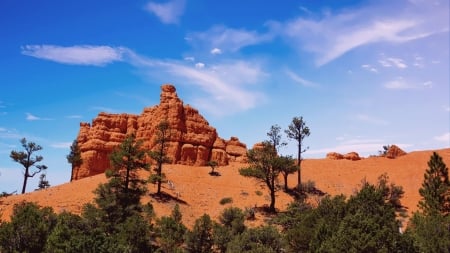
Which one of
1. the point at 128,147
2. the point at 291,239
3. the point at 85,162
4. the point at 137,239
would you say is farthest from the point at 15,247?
the point at 85,162

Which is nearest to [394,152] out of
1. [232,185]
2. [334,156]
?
A: [334,156]

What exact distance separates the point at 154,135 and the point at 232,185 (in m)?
17.4

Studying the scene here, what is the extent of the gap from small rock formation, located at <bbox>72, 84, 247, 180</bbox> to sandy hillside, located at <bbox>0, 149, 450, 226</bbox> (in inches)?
146

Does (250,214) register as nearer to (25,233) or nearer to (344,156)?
(25,233)

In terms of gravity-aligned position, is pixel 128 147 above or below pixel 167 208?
above

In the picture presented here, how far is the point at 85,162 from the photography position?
7138cm

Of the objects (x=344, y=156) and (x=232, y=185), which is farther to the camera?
(x=344, y=156)

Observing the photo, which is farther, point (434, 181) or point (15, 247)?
point (434, 181)

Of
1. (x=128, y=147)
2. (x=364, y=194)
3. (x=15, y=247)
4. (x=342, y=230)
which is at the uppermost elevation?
(x=128, y=147)

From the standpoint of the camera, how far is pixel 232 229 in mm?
41094

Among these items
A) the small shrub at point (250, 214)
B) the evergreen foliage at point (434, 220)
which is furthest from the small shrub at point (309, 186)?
the evergreen foliage at point (434, 220)

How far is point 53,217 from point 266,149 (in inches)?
1095

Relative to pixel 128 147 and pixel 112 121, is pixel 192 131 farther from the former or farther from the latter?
pixel 128 147

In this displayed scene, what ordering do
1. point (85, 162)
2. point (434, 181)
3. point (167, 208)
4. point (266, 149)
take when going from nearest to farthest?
point (434, 181)
point (167, 208)
point (266, 149)
point (85, 162)
